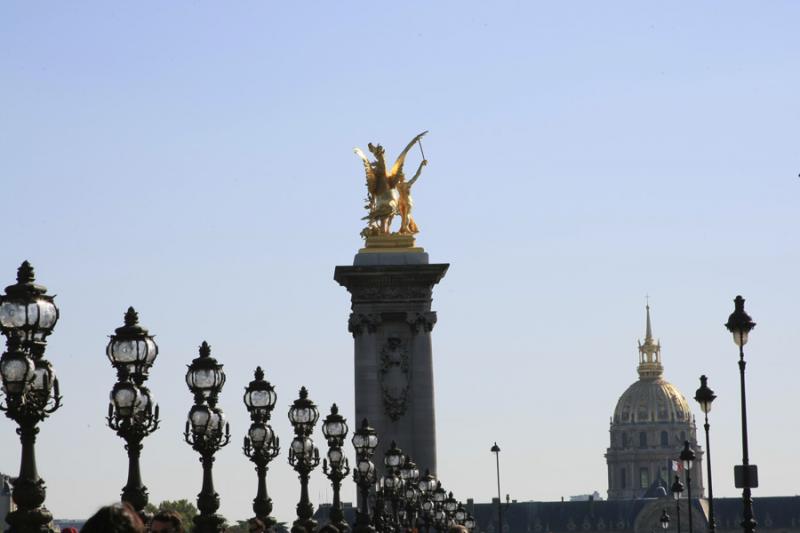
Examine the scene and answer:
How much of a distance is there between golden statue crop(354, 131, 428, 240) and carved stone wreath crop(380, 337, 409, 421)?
6.00 m

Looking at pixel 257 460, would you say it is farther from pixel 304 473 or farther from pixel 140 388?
pixel 140 388

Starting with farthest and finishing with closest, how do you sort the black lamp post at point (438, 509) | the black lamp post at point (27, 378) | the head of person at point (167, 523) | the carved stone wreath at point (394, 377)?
the carved stone wreath at point (394, 377), the black lamp post at point (438, 509), the black lamp post at point (27, 378), the head of person at point (167, 523)

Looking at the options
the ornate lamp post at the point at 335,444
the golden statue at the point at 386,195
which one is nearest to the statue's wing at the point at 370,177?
the golden statue at the point at 386,195

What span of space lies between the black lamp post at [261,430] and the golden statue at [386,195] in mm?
59205

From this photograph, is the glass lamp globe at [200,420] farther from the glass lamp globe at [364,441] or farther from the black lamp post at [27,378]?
the glass lamp globe at [364,441]

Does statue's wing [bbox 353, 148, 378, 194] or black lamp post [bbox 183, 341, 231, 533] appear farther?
statue's wing [bbox 353, 148, 378, 194]

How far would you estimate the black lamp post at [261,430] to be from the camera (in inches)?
1518

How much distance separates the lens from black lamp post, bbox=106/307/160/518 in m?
27.6

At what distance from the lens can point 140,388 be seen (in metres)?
28.2

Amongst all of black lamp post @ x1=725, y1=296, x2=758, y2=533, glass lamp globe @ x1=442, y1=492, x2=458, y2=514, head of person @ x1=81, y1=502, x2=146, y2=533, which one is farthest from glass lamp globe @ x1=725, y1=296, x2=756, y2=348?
glass lamp globe @ x1=442, y1=492, x2=458, y2=514

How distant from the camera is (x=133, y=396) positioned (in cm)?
2753

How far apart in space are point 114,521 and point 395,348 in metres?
78.5

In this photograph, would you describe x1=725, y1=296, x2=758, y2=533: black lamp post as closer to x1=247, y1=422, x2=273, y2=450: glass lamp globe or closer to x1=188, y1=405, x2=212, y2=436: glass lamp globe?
x1=247, y1=422, x2=273, y2=450: glass lamp globe

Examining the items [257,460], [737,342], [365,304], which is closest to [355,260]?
[365,304]
